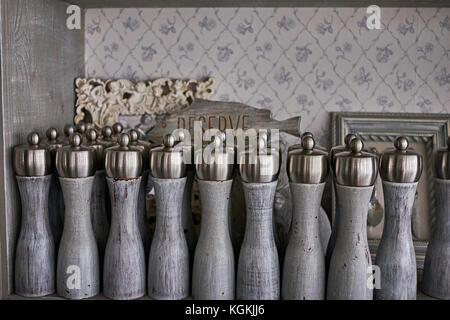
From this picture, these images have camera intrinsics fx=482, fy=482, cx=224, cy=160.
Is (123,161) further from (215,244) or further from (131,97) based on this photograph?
(131,97)

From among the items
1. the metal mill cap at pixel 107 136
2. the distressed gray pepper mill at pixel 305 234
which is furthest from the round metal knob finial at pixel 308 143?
the metal mill cap at pixel 107 136

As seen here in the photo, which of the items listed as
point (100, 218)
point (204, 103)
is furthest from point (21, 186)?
point (204, 103)

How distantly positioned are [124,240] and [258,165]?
0.22 metres

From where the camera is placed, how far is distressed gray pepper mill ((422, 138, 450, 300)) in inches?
26.4

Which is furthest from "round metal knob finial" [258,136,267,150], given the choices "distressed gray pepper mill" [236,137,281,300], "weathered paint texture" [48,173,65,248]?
"weathered paint texture" [48,173,65,248]

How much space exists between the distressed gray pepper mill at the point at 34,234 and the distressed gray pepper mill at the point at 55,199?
36 mm

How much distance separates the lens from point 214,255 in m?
0.67

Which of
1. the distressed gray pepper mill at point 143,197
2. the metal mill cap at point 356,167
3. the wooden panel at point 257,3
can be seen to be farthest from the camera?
the wooden panel at point 257,3

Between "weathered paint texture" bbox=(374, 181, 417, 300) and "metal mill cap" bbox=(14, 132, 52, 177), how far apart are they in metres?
0.48

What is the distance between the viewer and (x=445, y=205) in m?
0.68

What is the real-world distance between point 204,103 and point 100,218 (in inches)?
11.4

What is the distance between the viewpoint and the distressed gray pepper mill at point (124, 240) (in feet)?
2.21

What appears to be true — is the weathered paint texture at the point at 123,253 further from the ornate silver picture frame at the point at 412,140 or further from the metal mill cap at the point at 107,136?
the ornate silver picture frame at the point at 412,140

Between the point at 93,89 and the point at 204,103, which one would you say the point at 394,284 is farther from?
the point at 93,89
